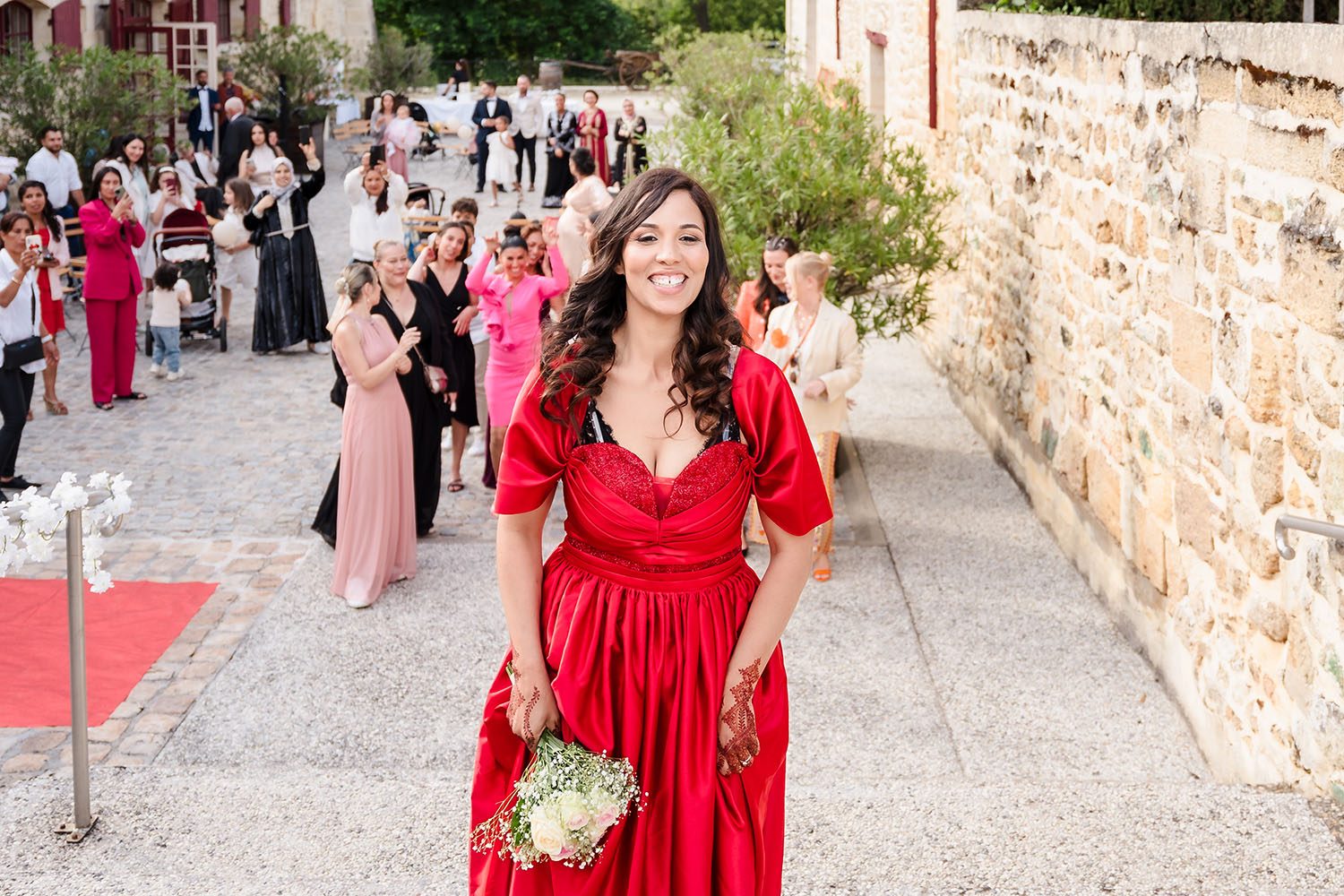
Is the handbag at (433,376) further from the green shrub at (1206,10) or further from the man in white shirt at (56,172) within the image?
the man in white shirt at (56,172)

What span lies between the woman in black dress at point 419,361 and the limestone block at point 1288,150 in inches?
175

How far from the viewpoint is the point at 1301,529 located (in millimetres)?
4398

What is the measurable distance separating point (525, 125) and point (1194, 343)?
18.8 m

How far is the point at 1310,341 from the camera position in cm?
495

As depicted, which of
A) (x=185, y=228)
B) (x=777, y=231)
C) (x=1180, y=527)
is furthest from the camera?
(x=185, y=228)

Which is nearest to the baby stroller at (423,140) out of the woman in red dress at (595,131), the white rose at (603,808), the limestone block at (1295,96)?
the woman in red dress at (595,131)

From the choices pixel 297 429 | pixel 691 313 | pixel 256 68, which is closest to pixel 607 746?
pixel 691 313

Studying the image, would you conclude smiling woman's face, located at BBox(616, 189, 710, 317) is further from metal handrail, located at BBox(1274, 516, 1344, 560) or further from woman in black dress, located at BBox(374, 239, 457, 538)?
woman in black dress, located at BBox(374, 239, 457, 538)

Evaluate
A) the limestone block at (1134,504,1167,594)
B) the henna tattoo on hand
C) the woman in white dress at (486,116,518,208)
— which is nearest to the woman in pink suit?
the limestone block at (1134,504,1167,594)

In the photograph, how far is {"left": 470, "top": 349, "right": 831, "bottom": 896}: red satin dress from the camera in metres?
3.42

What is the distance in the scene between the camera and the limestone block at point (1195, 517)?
5.97 m

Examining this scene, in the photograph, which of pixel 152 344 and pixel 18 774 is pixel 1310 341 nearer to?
pixel 18 774

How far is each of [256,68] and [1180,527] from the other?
2532cm

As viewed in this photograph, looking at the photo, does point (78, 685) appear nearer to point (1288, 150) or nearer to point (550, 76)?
point (1288, 150)
